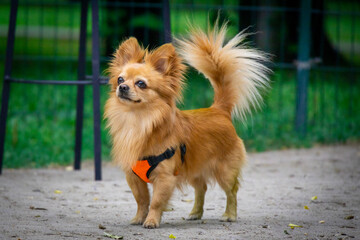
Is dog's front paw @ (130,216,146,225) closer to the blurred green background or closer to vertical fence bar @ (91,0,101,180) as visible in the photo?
vertical fence bar @ (91,0,101,180)

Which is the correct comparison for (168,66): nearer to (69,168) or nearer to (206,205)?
(206,205)

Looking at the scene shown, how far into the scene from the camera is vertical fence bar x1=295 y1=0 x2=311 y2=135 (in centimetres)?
907

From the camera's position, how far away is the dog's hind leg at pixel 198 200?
4547 millimetres

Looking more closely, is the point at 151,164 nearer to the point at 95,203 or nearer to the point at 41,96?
the point at 95,203

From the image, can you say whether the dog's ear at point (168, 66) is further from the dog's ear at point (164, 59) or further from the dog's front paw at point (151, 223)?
the dog's front paw at point (151, 223)

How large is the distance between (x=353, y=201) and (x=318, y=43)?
841 cm

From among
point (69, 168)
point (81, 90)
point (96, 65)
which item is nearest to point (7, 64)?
point (81, 90)

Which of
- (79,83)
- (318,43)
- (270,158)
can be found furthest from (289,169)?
(318,43)

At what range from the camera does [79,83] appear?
19.6ft

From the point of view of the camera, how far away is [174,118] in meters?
4.23

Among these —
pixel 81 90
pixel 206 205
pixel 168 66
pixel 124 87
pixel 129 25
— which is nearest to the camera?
pixel 124 87

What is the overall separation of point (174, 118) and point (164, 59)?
1.48 ft

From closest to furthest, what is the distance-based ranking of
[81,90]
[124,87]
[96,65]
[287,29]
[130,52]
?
[124,87] < [130,52] < [96,65] < [81,90] < [287,29]

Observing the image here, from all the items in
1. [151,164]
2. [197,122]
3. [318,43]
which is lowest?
Result: [151,164]
